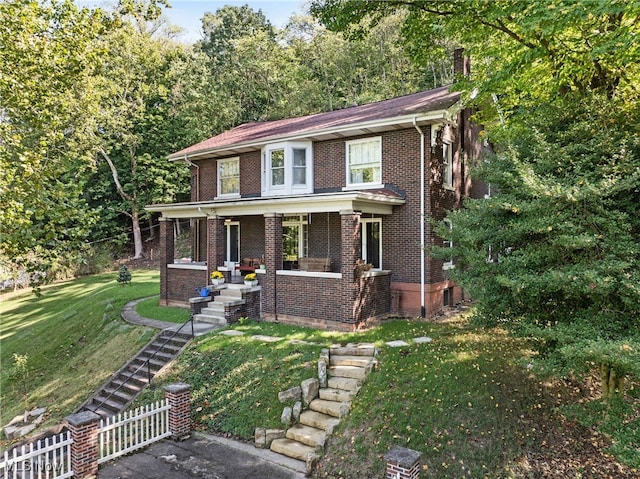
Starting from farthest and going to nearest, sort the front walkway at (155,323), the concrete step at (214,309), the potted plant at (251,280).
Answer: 1. the potted plant at (251,280)
2. the concrete step at (214,309)
3. the front walkway at (155,323)

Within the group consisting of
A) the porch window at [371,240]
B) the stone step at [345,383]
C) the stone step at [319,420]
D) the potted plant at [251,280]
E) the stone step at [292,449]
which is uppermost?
the porch window at [371,240]

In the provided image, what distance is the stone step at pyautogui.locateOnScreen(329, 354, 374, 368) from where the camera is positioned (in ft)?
29.3

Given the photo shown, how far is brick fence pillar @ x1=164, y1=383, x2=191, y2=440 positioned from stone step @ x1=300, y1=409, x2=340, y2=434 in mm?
2431

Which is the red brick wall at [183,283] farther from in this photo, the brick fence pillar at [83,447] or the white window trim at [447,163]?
the white window trim at [447,163]

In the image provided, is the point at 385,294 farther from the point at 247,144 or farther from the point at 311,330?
the point at 247,144

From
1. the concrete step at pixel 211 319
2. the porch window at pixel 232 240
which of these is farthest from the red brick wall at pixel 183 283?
the porch window at pixel 232 240

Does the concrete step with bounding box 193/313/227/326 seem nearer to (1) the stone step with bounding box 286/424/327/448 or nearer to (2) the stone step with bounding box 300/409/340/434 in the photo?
(2) the stone step with bounding box 300/409/340/434

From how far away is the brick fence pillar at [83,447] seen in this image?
266 inches

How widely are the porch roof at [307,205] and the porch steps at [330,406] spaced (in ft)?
13.5

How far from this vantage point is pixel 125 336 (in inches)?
517

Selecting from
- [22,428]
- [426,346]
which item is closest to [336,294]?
[426,346]

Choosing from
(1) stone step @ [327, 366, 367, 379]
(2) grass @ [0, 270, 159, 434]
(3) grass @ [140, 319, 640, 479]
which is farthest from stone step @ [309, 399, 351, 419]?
(2) grass @ [0, 270, 159, 434]

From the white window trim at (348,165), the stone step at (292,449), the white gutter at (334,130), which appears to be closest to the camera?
the stone step at (292,449)

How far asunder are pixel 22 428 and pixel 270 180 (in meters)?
10.6
